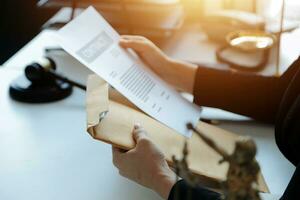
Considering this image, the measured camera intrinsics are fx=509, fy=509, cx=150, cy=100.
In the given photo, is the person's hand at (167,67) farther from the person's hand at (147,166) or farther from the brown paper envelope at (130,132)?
the person's hand at (147,166)

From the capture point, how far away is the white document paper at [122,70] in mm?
955

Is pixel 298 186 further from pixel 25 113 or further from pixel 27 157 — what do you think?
pixel 25 113

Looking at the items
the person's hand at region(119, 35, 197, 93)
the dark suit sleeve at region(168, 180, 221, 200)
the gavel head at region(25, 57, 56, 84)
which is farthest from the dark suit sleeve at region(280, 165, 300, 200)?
the gavel head at region(25, 57, 56, 84)

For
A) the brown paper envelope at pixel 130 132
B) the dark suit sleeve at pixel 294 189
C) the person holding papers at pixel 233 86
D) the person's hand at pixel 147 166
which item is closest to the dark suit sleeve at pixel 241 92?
the person holding papers at pixel 233 86

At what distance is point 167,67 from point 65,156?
35 centimetres

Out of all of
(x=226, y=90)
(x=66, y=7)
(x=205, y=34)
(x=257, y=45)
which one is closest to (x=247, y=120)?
(x=226, y=90)

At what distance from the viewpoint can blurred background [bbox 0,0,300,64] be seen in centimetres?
124

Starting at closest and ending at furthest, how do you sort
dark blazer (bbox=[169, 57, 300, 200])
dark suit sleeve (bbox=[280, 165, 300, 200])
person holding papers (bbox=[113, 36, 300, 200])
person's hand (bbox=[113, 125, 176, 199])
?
1. dark suit sleeve (bbox=[280, 165, 300, 200])
2. person's hand (bbox=[113, 125, 176, 199])
3. person holding papers (bbox=[113, 36, 300, 200])
4. dark blazer (bbox=[169, 57, 300, 200])

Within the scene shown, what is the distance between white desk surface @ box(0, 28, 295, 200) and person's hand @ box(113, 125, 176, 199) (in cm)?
5

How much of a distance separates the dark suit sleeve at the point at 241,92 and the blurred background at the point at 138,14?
1.19ft

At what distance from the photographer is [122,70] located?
100 centimetres

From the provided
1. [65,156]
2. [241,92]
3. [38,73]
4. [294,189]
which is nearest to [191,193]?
[294,189]

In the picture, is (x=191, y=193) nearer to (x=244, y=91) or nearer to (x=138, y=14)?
(x=244, y=91)

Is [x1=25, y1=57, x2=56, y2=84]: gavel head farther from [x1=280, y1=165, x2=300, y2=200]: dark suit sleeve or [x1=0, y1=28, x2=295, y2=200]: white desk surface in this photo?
[x1=280, y1=165, x2=300, y2=200]: dark suit sleeve
